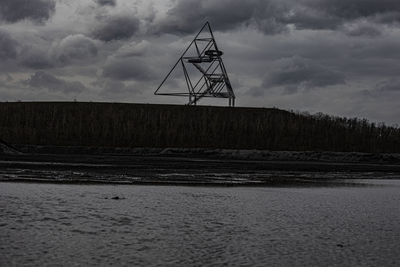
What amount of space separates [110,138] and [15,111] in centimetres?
925

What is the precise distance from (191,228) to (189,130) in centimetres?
2616

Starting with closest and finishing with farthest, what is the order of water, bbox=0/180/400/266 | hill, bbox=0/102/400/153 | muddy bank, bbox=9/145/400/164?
water, bbox=0/180/400/266 → muddy bank, bbox=9/145/400/164 → hill, bbox=0/102/400/153

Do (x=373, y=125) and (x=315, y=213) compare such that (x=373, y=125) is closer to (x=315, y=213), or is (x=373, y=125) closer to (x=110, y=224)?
(x=315, y=213)

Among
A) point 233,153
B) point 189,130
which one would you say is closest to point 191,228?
point 233,153

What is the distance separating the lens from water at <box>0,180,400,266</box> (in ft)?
16.5

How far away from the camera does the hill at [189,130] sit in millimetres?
30578

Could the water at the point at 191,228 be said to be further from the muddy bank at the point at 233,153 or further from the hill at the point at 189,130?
the hill at the point at 189,130

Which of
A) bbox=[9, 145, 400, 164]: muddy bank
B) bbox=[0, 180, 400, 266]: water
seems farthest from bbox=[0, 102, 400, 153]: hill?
bbox=[0, 180, 400, 266]: water

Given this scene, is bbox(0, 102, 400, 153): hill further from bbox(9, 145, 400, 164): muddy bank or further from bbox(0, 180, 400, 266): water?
bbox(0, 180, 400, 266): water

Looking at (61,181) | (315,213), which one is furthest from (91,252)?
(61,181)

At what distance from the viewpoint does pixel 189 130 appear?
32688mm

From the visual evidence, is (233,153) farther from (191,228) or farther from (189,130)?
(191,228)

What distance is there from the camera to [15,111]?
3741 centimetres

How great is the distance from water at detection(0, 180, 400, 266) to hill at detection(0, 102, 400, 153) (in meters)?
20.0
